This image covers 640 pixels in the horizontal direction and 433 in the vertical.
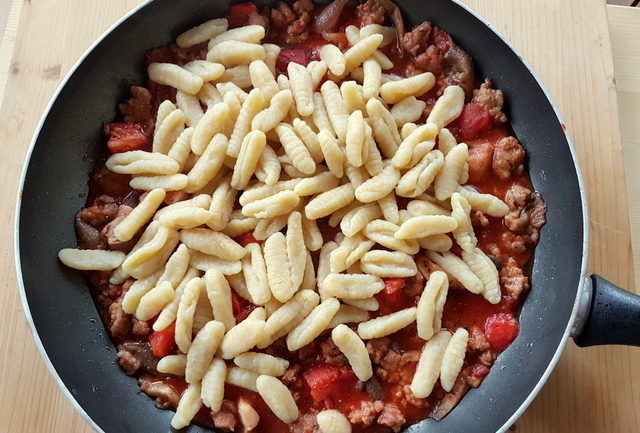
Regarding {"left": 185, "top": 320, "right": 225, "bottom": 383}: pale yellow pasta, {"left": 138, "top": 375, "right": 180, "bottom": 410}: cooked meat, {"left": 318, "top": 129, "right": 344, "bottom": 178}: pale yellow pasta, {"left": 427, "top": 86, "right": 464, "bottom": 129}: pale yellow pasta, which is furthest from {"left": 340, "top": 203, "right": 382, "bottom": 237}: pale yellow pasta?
{"left": 138, "top": 375, "right": 180, "bottom": 410}: cooked meat

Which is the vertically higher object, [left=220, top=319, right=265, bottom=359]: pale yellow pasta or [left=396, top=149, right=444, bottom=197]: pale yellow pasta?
[left=396, top=149, right=444, bottom=197]: pale yellow pasta

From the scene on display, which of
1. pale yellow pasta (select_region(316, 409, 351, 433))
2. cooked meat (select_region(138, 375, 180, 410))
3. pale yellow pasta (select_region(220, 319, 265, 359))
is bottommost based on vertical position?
pale yellow pasta (select_region(316, 409, 351, 433))

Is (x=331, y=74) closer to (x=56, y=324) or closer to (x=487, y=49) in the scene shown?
(x=487, y=49)

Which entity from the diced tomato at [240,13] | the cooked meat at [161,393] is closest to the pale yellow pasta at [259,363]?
the cooked meat at [161,393]

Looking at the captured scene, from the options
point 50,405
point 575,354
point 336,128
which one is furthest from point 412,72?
point 50,405

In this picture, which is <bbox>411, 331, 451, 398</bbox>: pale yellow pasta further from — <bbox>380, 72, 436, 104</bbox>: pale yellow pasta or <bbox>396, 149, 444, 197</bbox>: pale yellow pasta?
<bbox>380, 72, 436, 104</bbox>: pale yellow pasta

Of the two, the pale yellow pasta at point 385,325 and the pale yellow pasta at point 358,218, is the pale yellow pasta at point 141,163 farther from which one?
the pale yellow pasta at point 385,325

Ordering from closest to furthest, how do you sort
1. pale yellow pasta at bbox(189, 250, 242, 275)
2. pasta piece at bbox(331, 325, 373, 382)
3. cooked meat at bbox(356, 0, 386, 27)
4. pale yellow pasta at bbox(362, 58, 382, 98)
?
pasta piece at bbox(331, 325, 373, 382)
pale yellow pasta at bbox(189, 250, 242, 275)
pale yellow pasta at bbox(362, 58, 382, 98)
cooked meat at bbox(356, 0, 386, 27)
